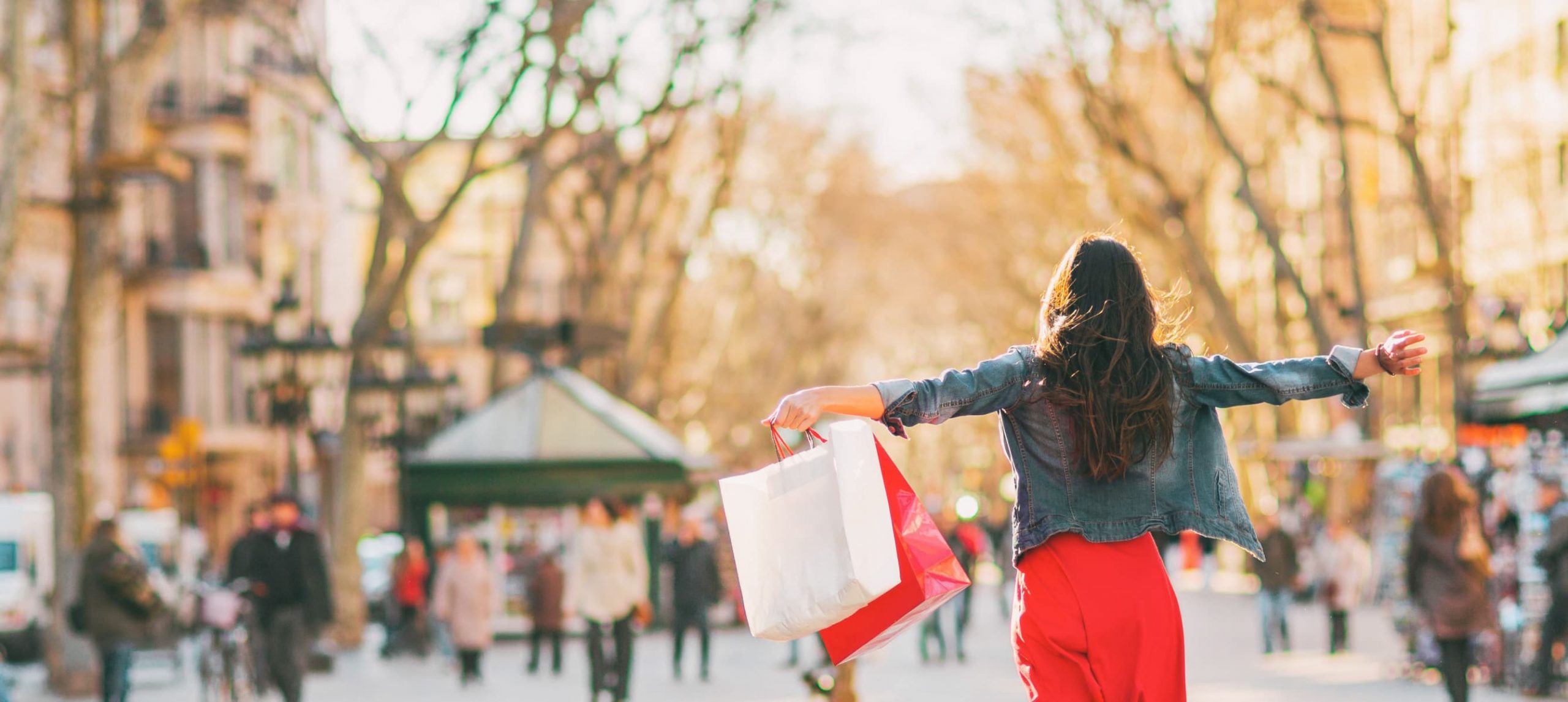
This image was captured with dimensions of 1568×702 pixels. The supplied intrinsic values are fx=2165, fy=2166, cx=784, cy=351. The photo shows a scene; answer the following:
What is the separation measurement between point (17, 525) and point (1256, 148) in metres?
27.5

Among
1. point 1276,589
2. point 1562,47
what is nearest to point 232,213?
point 1562,47

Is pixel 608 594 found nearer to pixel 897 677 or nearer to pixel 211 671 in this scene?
pixel 211 671

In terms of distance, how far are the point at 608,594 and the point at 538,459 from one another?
753 centimetres

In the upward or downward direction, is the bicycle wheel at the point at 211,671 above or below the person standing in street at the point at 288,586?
below

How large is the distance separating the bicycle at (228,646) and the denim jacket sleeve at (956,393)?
10.9m

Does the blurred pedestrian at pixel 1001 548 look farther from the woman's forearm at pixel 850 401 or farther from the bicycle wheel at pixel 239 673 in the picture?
the woman's forearm at pixel 850 401

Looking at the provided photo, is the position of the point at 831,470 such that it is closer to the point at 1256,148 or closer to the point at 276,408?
the point at 276,408

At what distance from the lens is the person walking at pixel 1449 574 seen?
11.4 meters

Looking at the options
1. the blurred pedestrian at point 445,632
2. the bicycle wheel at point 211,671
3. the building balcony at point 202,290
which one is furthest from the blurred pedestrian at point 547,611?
the building balcony at point 202,290

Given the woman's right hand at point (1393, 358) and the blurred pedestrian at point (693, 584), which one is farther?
the blurred pedestrian at point (693, 584)

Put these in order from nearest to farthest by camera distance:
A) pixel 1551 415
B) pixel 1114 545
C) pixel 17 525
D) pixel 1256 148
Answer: pixel 1114 545 < pixel 1551 415 < pixel 17 525 < pixel 1256 148

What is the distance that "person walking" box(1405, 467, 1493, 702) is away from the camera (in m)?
11.4

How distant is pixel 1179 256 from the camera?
28984mm

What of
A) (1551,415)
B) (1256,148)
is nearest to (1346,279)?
(1256,148)
